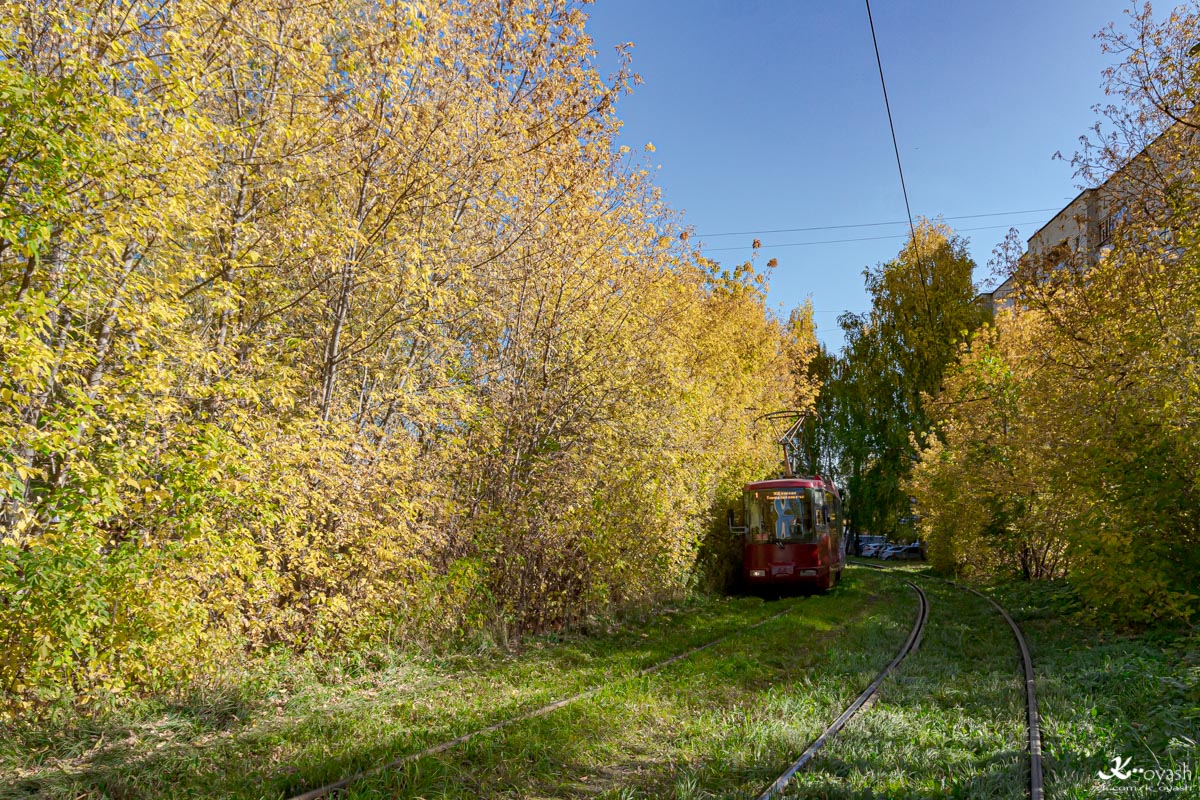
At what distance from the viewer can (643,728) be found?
5.82m

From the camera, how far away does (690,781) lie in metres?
4.53

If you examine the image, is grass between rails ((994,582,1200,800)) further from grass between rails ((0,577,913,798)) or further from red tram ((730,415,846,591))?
red tram ((730,415,846,591))

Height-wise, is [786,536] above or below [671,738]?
above

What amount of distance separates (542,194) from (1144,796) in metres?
9.00

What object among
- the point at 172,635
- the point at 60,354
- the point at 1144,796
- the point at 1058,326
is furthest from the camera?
the point at 1058,326

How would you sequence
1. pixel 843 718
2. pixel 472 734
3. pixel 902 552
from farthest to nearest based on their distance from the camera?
pixel 902 552 < pixel 843 718 < pixel 472 734

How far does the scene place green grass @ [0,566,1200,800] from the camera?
4418mm

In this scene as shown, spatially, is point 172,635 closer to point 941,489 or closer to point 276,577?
point 276,577

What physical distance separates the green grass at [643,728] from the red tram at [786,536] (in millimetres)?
7638

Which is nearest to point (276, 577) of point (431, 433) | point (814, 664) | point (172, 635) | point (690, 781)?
point (172, 635)

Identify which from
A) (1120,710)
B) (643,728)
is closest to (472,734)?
(643,728)

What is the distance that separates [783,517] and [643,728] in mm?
11912

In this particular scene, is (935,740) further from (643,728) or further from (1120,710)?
(643,728)

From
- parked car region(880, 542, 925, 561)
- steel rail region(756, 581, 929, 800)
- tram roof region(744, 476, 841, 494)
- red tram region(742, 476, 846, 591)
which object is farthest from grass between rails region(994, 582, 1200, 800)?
parked car region(880, 542, 925, 561)
